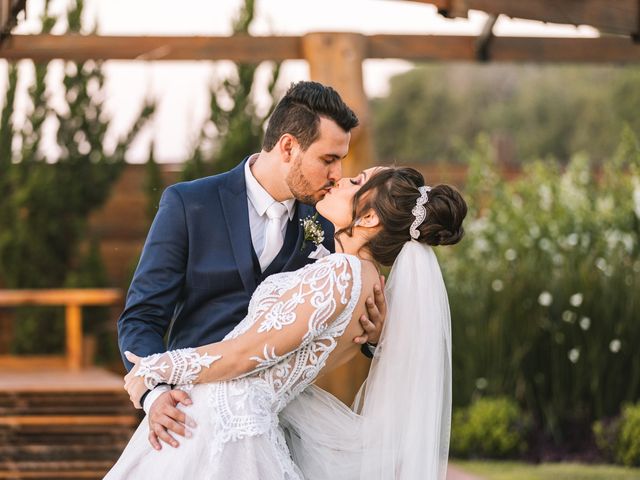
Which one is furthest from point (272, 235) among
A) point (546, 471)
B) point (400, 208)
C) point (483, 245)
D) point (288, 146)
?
point (483, 245)

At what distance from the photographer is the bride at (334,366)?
2885 mm

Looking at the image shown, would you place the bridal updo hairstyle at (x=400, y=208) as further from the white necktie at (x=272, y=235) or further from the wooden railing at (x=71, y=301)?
the wooden railing at (x=71, y=301)

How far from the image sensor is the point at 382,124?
30.0 metres

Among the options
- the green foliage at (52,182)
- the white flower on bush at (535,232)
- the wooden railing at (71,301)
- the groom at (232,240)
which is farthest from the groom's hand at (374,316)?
the green foliage at (52,182)

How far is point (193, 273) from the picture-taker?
311 cm

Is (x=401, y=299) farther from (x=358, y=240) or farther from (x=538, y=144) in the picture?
(x=538, y=144)

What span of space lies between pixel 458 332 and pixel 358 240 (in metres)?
5.13

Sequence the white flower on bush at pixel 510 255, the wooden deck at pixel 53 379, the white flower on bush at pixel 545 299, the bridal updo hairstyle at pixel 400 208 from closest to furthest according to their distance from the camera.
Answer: the bridal updo hairstyle at pixel 400 208
the wooden deck at pixel 53 379
the white flower on bush at pixel 545 299
the white flower on bush at pixel 510 255

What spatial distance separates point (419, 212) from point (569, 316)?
4.85 m

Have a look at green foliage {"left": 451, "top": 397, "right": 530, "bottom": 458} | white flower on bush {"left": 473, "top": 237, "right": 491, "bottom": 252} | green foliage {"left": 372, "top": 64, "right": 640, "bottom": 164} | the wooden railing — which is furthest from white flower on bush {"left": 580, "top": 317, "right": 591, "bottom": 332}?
green foliage {"left": 372, "top": 64, "right": 640, "bottom": 164}

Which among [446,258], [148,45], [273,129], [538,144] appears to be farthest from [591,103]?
[273,129]

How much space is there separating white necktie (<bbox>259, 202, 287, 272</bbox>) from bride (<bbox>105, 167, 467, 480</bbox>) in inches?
4.9

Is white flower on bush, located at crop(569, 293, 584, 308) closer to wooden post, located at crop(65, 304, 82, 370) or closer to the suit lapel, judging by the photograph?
wooden post, located at crop(65, 304, 82, 370)

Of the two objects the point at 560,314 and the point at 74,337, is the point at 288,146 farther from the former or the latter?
the point at 74,337
